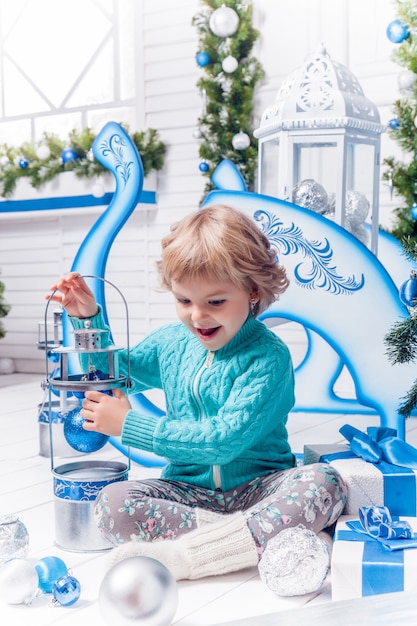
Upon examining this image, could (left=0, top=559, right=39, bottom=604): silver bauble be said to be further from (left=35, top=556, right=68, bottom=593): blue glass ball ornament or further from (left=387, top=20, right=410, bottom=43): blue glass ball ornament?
(left=387, top=20, right=410, bottom=43): blue glass ball ornament

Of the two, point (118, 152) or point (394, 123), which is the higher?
point (394, 123)

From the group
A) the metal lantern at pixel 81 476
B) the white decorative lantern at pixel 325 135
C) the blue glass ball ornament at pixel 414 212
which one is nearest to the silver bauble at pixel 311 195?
the white decorative lantern at pixel 325 135

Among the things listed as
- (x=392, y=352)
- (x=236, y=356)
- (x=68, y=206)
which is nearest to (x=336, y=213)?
(x=392, y=352)

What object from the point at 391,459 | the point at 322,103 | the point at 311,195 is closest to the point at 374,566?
the point at 391,459

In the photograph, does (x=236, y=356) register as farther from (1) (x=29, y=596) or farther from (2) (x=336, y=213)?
(2) (x=336, y=213)

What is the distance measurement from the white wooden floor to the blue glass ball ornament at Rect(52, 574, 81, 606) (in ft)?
0.04

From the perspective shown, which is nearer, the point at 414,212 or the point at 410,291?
the point at 410,291

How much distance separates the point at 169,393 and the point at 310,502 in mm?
388

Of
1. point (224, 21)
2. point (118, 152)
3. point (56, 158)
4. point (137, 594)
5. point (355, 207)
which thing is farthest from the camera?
point (56, 158)

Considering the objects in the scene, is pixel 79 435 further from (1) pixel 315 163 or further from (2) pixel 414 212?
(2) pixel 414 212

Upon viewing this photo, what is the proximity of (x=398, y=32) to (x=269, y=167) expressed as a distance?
878 mm

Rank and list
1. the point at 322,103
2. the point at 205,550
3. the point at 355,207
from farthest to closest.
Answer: the point at 355,207
the point at 322,103
the point at 205,550

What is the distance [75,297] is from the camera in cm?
158

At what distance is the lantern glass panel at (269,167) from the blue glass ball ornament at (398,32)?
2.63 ft
